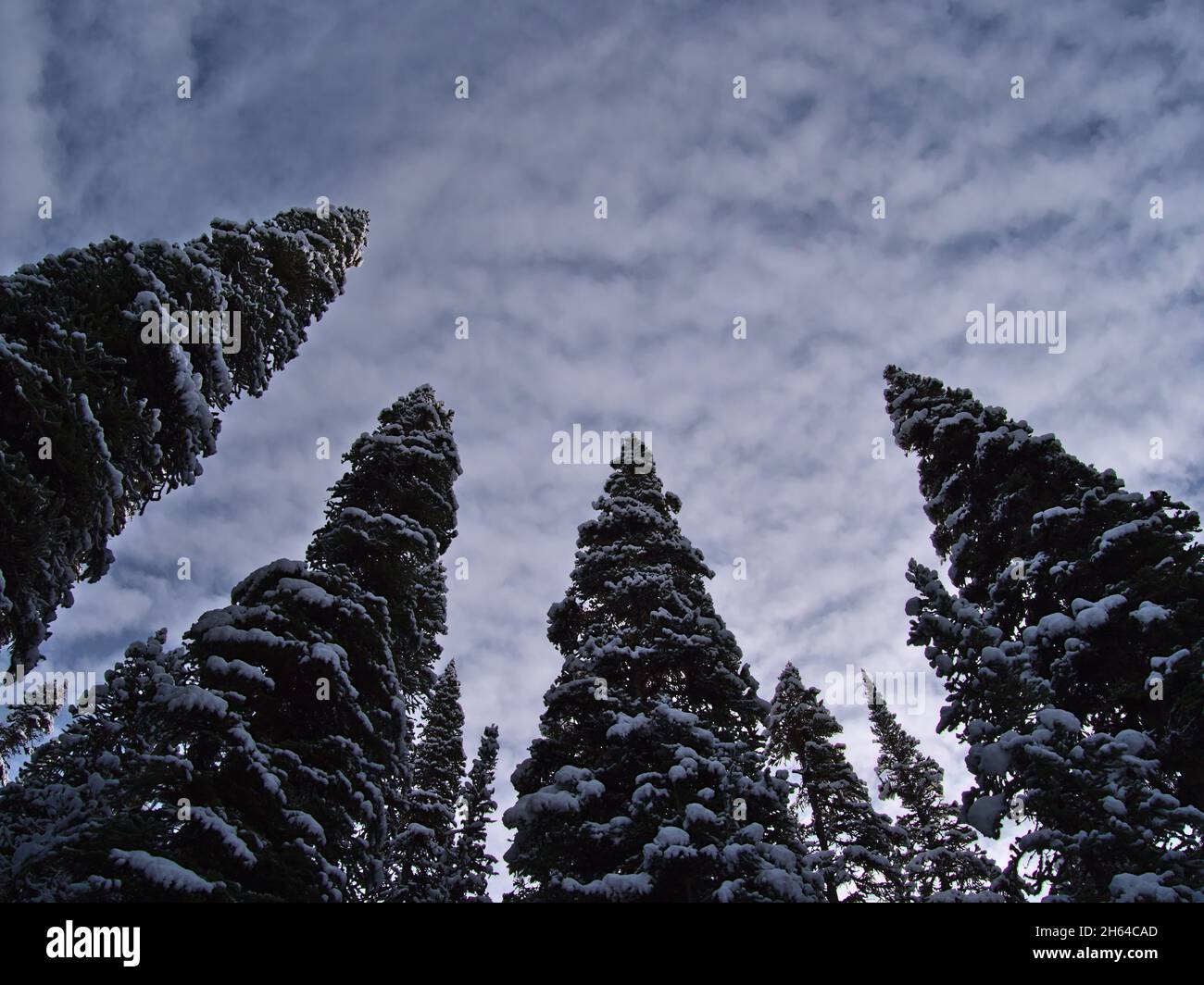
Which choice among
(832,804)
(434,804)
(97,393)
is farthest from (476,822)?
(97,393)

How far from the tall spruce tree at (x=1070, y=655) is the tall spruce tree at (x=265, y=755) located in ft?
32.3

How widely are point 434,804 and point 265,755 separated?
51.0ft

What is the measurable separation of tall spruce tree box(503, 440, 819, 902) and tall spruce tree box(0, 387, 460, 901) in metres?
2.95

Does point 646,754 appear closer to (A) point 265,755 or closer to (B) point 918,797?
(A) point 265,755

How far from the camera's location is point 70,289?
37.7 ft

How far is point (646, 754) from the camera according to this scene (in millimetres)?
11891

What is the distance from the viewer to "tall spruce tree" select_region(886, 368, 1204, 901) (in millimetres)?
8898

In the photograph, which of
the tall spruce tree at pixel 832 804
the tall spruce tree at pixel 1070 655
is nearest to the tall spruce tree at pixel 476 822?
the tall spruce tree at pixel 832 804

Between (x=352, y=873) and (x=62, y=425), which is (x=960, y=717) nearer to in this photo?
(x=352, y=873)

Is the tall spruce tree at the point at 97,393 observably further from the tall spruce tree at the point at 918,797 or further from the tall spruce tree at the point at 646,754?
the tall spruce tree at the point at 918,797
